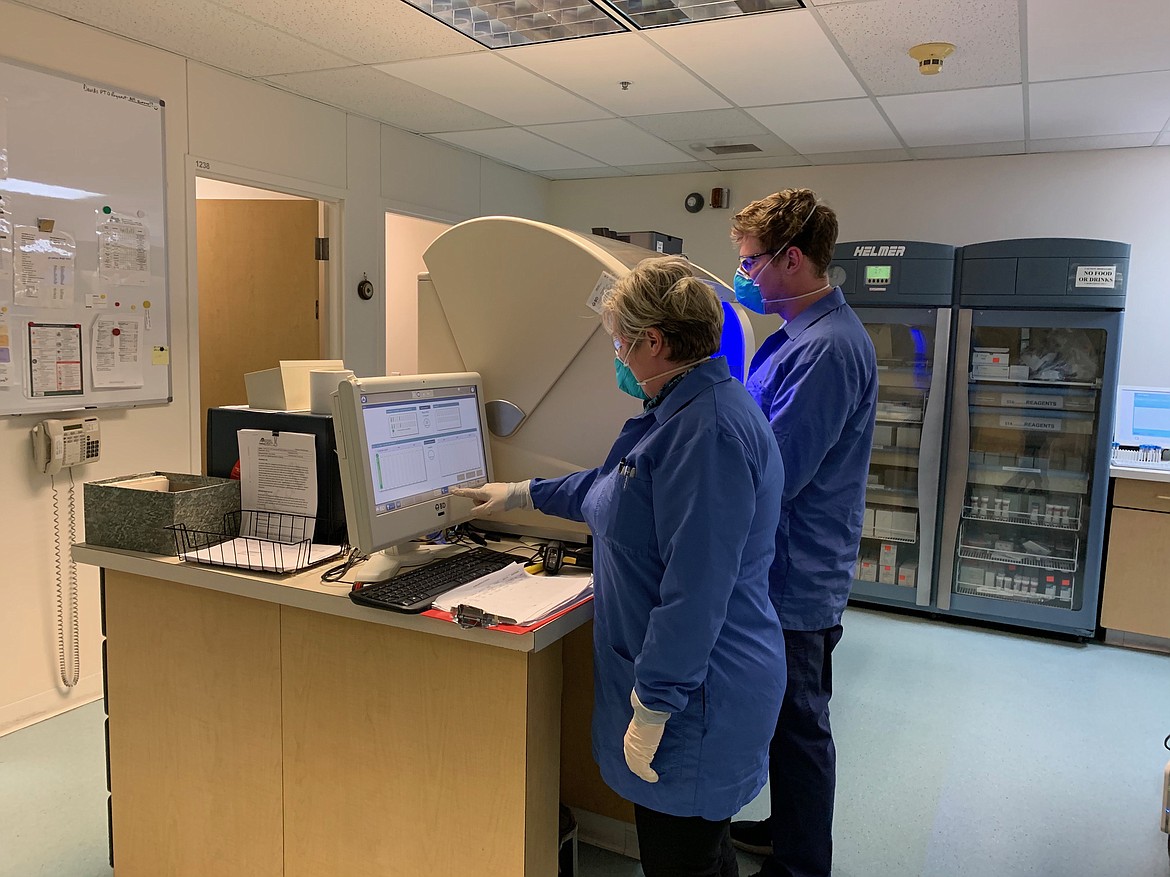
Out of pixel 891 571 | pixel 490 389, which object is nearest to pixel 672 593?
pixel 490 389

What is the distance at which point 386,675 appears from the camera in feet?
5.62

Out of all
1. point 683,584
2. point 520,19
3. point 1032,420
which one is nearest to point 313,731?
point 683,584

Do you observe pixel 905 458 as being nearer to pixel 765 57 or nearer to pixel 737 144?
pixel 737 144

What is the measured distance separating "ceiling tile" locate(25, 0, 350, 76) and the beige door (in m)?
0.87

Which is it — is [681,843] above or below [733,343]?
below

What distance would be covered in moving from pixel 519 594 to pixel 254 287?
124 inches

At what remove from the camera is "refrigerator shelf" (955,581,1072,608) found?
13.8ft

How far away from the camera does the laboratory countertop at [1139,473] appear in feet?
12.6

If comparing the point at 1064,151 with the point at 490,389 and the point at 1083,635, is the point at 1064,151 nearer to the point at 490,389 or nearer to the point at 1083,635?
the point at 1083,635

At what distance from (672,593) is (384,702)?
2.22ft

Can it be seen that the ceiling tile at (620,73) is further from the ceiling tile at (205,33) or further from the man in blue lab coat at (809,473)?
the man in blue lab coat at (809,473)

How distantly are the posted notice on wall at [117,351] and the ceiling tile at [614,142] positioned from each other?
7.14 feet

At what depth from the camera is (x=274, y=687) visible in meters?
1.83

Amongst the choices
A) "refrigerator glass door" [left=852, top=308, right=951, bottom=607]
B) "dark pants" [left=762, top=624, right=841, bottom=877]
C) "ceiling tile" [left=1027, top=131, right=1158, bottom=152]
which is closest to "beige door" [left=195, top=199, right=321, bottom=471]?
"refrigerator glass door" [left=852, top=308, right=951, bottom=607]
